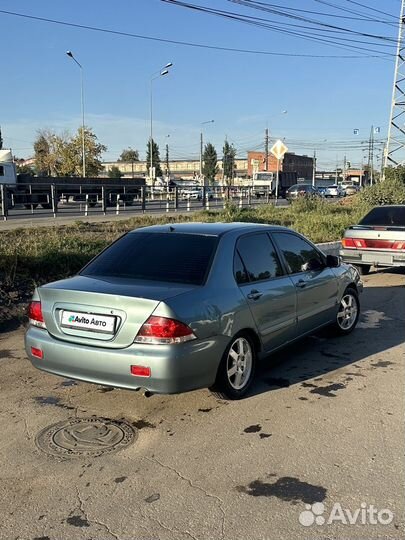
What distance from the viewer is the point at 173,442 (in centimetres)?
389

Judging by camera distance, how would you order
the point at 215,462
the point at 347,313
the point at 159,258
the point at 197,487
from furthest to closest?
the point at 347,313 < the point at 159,258 < the point at 215,462 < the point at 197,487

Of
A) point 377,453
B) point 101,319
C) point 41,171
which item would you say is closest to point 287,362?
point 377,453

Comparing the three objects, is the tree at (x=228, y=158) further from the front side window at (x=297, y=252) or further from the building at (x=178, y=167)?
the front side window at (x=297, y=252)

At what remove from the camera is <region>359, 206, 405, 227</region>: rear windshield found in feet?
36.7

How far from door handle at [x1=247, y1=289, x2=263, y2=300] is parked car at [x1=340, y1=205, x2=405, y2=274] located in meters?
6.60

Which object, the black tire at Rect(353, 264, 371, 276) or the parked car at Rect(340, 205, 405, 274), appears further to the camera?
the black tire at Rect(353, 264, 371, 276)

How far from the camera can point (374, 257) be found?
10945 millimetres

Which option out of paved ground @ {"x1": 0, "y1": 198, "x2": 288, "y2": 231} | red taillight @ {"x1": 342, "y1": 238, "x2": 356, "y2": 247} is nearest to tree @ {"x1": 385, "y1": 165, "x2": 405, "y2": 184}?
paved ground @ {"x1": 0, "y1": 198, "x2": 288, "y2": 231}

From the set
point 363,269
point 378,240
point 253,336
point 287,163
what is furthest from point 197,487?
point 287,163

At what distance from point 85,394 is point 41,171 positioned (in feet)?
252

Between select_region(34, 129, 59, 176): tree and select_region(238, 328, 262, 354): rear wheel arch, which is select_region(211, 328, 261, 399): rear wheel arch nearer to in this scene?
select_region(238, 328, 262, 354): rear wheel arch

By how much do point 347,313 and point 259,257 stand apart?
2135 millimetres

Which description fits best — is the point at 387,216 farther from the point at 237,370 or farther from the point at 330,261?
the point at 237,370

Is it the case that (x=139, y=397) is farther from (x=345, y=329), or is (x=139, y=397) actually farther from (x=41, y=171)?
(x=41, y=171)
